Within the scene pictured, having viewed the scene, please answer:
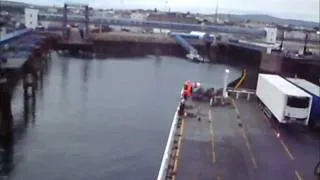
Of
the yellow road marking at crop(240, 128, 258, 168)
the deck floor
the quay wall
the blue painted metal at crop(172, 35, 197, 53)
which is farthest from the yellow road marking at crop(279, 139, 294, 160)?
the blue painted metal at crop(172, 35, 197, 53)

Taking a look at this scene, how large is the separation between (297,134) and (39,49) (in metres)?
48.7

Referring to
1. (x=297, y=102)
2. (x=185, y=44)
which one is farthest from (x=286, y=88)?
(x=185, y=44)

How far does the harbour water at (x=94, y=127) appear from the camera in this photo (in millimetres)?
25031

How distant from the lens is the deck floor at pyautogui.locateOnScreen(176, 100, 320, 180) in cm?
1684

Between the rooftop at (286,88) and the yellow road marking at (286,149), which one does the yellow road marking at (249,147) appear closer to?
the yellow road marking at (286,149)

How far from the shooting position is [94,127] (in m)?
33.8

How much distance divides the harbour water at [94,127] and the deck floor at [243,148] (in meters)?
4.64

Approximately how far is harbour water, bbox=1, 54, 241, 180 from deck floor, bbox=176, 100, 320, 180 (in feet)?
15.2

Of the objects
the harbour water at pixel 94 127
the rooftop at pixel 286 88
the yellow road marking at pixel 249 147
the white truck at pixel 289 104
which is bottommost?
the harbour water at pixel 94 127

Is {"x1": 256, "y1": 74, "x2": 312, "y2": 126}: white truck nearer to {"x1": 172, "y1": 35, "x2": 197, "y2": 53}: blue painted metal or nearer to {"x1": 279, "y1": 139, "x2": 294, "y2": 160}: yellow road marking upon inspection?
{"x1": 279, "y1": 139, "x2": 294, "y2": 160}: yellow road marking

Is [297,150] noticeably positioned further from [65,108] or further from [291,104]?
[65,108]

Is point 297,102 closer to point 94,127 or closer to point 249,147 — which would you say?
point 249,147

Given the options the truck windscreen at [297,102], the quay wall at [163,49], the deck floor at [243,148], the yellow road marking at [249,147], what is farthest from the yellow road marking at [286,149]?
the quay wall at [163,49]

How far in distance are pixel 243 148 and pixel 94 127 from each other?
16.4 m
